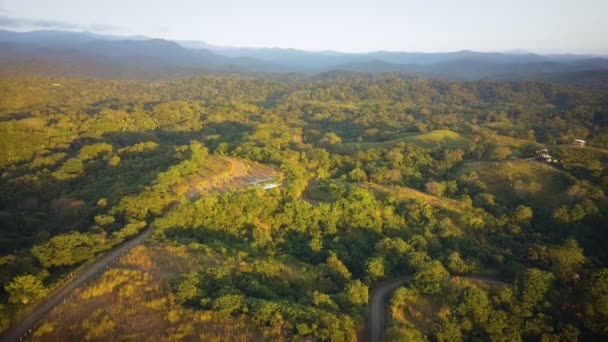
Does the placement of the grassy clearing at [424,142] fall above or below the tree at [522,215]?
above

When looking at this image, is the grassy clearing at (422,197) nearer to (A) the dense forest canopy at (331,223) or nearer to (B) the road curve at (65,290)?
(A) the dense forest canopy at (331,223)

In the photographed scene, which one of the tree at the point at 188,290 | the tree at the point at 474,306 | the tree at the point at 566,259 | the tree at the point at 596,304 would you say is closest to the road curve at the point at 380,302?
the tree at the point at 566,259

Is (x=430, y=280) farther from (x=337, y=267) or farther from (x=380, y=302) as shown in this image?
(x=337, y=267)

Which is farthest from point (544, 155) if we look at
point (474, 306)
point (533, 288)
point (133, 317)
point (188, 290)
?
point (133, 317)

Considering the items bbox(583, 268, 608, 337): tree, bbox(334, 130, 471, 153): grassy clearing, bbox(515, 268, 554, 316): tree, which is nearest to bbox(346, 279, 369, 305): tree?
bbox(515, 268, 554, 316): tree

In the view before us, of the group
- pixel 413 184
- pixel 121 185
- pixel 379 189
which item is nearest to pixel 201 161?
pixel 121 185

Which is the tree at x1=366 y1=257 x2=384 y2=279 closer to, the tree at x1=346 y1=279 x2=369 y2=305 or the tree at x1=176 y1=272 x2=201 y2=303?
the tree at x1=346 y1=279 x2=369 y2=305
